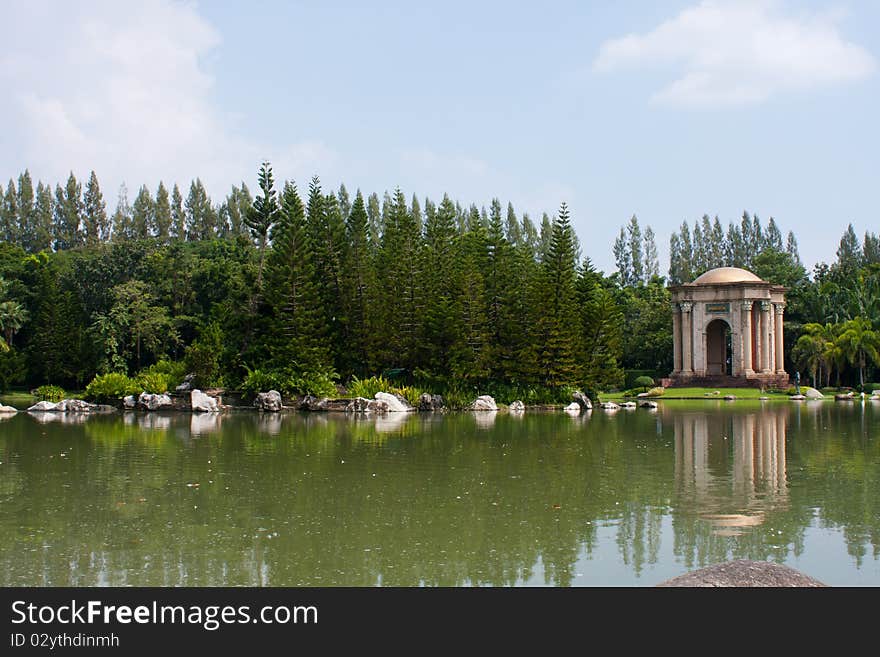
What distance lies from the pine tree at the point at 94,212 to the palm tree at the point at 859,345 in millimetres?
75405

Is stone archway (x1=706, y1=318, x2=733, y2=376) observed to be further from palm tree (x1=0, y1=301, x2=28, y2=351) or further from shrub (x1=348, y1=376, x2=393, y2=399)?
palm tree (x1=0, y1=301, x2=28, y2=351)

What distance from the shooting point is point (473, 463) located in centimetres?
1479

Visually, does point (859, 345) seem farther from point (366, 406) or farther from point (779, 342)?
point (366, 406)

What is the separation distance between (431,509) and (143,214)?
88.3 meters

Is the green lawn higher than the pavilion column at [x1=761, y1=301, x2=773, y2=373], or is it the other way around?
the pavilion column at [x1=761, y1=301, x2=773, y2=373]

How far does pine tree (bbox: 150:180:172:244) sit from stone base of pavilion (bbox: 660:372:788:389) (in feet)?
202

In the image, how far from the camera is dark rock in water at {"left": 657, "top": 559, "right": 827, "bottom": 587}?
539 centimetres

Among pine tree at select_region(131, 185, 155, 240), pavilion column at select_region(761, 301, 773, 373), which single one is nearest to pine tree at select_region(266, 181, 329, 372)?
pavilion column at select_region(761, 301, 773, 373)

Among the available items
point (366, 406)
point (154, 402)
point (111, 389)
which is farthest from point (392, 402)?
point (111, 389)

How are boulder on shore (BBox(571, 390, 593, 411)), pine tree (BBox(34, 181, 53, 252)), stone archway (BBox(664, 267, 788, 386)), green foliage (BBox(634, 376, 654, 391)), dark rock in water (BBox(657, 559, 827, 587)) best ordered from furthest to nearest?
1. pine tree (BBox(34, 181, 53, 252))
2. stone archway (BBox(664, 267, 788, 386))
3. green foliage (BBox(634, 376, 654, 391))
4. boulder on shore (BBox(571, 390, 593, 411))
5. dark rock in water (BBox(657, 559, 827, 587))

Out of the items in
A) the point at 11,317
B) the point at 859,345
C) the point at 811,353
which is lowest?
the point at 811,353

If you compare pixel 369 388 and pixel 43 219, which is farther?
pixel 43 219

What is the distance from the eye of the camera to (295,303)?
36.0 m

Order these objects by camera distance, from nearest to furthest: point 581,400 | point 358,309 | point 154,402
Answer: point 154,402, point 581,400, point 358,309
